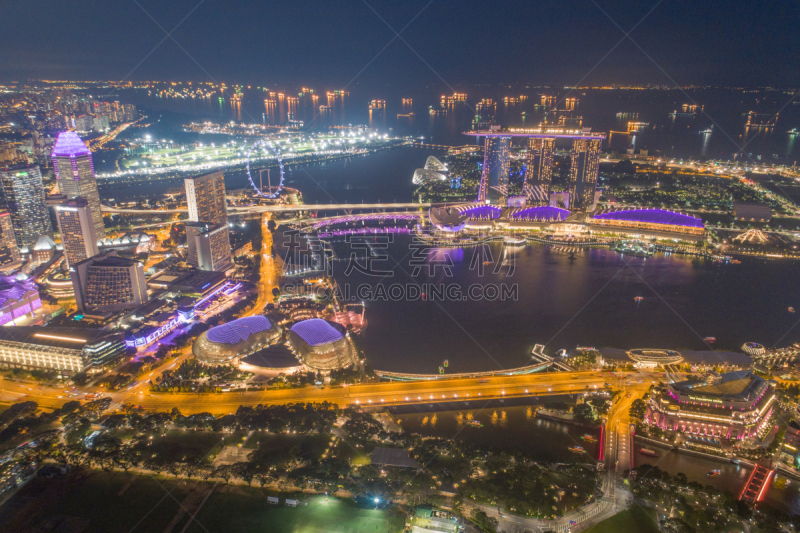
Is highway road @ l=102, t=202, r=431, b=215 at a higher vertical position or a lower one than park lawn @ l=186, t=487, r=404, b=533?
higher

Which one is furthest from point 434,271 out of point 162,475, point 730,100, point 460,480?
point 730,100

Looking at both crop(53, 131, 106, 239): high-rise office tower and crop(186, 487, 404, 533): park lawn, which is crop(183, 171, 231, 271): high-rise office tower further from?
crop(186, 487, 404, 533): park lawn

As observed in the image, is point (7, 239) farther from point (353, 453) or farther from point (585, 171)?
point (585, 171)

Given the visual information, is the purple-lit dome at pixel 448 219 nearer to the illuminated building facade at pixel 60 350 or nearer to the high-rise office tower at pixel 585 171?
the high-rise office tower at pixel 585 171

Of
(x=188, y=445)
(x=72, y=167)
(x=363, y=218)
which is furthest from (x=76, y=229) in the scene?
(x=363, y=218)

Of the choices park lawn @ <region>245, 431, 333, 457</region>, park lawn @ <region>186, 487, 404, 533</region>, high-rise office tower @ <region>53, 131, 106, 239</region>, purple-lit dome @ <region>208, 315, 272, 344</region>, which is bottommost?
park lawn @ <region>186, 487, 404, 533</region>

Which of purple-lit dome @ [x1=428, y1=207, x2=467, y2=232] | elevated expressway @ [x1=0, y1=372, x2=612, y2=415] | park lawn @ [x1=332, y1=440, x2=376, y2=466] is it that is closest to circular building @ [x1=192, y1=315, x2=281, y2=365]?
elevated expressway @ [x1=0, y1=372, x2=612, y2=415]

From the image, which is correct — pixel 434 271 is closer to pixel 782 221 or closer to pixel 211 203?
pixel 211 203
